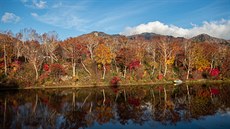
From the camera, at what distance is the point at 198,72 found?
233 feet

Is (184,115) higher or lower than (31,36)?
lower

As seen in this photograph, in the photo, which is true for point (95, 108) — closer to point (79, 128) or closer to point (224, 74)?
point (79, 128)

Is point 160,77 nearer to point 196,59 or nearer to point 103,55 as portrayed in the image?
point 196,59

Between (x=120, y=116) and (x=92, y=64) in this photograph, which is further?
(x=92, y=64)

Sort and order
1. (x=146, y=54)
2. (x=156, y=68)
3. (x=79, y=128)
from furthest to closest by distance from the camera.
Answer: (x=146, y=54) < (x=156, y=68) < (x=79, y=128)

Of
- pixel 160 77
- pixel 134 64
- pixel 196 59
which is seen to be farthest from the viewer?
pixel 196 59

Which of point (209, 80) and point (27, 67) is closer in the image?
point (27, 67)

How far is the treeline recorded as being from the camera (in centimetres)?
6072

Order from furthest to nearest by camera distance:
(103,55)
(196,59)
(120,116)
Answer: (196,59) → (103,55) → (120,116)

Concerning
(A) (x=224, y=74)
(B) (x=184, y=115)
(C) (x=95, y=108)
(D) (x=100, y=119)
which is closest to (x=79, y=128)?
(D) (x=100, y=119)

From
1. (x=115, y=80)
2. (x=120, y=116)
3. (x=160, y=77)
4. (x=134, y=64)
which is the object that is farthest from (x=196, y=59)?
(x=120, y=116)

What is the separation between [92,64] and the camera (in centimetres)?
6938

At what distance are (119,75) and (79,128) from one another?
45.0 meters

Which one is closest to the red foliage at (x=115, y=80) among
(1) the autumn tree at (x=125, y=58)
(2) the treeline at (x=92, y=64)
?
(2) the treeline at (x=92, y=64)
